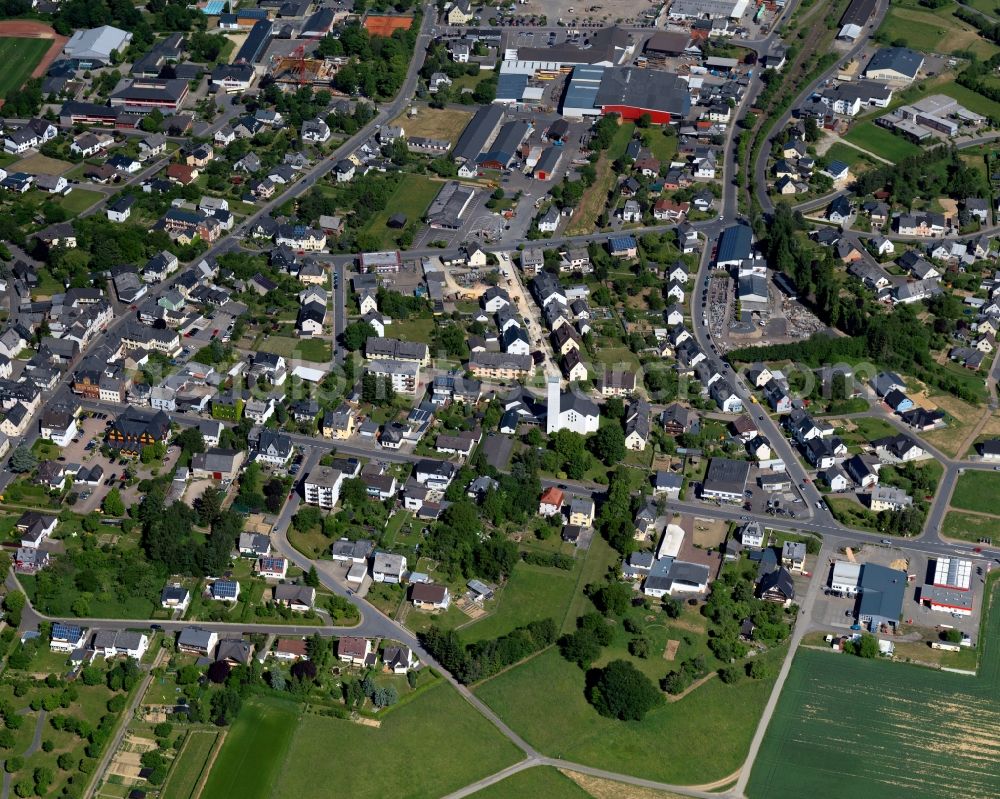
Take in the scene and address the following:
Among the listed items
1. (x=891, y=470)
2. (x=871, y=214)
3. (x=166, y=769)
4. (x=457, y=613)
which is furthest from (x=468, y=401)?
(x=871, y=214)

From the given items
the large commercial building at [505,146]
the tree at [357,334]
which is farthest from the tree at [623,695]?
the large commercial building at [505,146]

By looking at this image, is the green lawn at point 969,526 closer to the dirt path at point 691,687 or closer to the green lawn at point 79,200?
the dirt path at point 691,687

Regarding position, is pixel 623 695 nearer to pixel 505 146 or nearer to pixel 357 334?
pixel 357 334

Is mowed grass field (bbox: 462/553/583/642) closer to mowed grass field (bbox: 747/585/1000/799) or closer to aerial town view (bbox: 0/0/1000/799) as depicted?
aerial town view (bbox: 0/0/1000/799)

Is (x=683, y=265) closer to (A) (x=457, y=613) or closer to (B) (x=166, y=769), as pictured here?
(A) (x=457, y=613)

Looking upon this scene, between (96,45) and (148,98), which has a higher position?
(148,98)

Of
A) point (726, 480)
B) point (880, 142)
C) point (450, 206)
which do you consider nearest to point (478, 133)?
point (450, 206)
